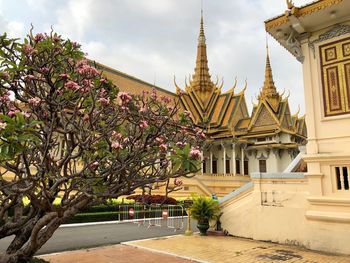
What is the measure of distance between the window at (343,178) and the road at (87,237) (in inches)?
247

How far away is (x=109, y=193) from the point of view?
457 cm

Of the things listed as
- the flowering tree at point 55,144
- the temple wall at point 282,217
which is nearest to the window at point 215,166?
the temple wall at point 282,217

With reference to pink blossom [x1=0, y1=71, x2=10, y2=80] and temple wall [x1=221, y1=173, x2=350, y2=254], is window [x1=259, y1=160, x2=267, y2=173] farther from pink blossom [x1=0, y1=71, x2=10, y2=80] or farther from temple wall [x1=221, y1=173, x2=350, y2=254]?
pink blossom [x1=0, y1=71, x2=10, y2=80]

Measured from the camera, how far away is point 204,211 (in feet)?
33.6

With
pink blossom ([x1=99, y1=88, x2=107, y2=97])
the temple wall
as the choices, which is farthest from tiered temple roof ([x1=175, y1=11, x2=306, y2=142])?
pink blossom ([x1=99, y1=88, x2=107, y2=97])

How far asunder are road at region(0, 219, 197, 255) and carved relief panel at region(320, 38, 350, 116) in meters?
7.25

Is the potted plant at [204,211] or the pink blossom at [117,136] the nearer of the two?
the pink blossom at [117,136]

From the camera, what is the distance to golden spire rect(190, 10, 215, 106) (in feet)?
117

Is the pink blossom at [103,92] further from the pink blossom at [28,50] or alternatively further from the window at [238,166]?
the window at [238,166]

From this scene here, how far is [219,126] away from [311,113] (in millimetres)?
23618

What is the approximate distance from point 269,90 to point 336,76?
30.9 m

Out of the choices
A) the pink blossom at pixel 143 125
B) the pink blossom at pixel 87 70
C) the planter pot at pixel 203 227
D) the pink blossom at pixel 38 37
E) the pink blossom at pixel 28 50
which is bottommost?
A: the planter pot at pixel 203 227

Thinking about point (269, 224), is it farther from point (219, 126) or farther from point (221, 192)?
point (219, 126)

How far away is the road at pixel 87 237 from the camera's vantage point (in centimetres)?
852
